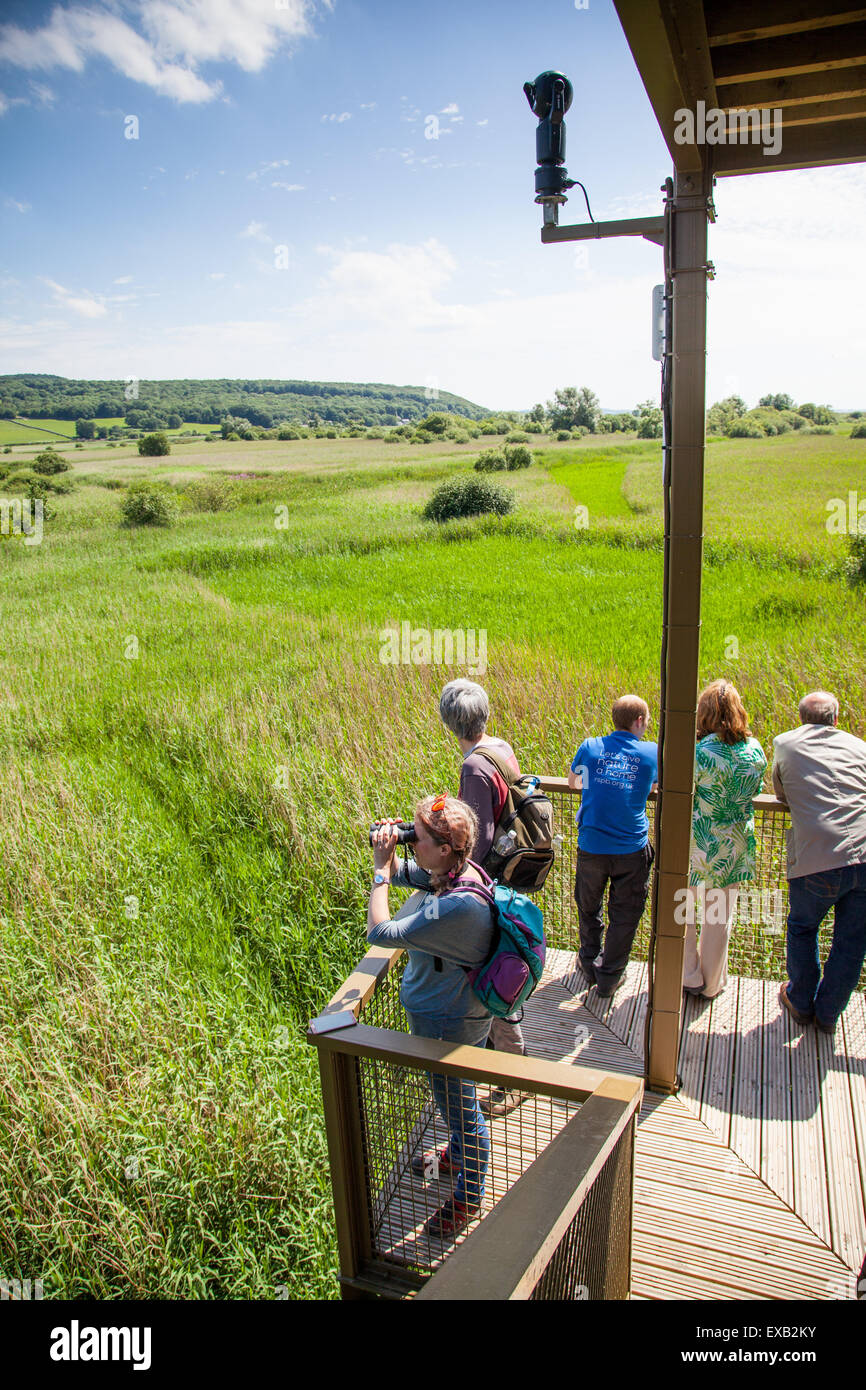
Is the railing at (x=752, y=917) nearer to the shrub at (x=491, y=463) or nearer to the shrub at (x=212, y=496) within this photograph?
the shrub at (x=212, y=496)

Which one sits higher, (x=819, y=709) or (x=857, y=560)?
(x=857, y=560)

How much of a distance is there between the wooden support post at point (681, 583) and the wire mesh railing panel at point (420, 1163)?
0.84 meters

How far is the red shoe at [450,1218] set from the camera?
274cm

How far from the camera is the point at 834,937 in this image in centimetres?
373

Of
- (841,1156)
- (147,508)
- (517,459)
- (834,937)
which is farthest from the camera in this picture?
(517,459)

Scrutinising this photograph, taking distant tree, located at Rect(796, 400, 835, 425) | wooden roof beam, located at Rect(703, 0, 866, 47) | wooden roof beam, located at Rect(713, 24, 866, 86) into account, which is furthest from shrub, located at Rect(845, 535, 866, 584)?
distant tree, located at Rect(796, 400, 835, 425)

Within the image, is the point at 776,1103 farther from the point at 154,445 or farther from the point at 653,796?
the point at 154,445

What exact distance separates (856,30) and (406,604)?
13.7m

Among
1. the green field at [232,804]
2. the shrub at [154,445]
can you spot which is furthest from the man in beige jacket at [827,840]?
the shrub at [154,445]

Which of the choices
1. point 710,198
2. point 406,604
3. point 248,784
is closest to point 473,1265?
point 710,198

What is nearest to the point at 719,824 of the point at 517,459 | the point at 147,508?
the point at 147,508

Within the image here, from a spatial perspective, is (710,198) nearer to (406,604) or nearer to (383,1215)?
(383,1215)

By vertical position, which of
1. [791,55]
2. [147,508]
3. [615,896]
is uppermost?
[147,508]

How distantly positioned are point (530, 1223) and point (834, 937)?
2943 millimetres
